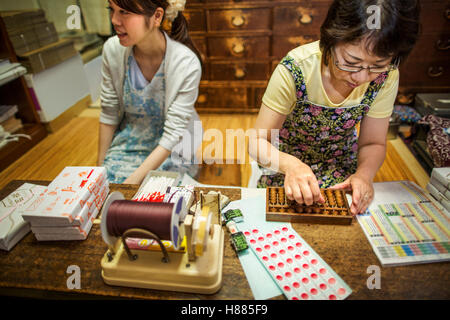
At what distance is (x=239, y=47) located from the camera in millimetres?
2947

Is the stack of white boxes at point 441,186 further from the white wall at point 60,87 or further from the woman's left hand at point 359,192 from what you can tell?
the white wall at point 60,87

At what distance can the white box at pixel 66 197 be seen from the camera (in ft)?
2.94

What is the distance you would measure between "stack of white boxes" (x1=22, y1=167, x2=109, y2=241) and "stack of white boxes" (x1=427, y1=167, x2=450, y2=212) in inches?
47.4

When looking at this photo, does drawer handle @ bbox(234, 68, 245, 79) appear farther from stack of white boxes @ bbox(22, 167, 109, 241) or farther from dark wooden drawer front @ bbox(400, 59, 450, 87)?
stack of white boxes @ bbox(22, 167, 109, 241)

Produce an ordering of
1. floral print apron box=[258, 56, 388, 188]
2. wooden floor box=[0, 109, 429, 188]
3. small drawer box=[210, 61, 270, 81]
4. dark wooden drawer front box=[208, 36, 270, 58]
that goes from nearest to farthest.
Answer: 1. floral print apron box=[258, 56, 388, 188]
2. wooden floor box=[0, 109, 429, 188]
3. dark wooden drawer front box=[208, 36, 270, 58]
4. small drawer box=[210, 61, 270, 81]

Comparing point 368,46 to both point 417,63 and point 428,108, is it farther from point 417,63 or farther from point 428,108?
point 417,63

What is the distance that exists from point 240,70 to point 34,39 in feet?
6.53

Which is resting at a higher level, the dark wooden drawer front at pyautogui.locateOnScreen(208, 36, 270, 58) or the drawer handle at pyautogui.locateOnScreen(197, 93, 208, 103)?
the dark wooden drawer front at pyautogui.locateOnScreen(208, 36, 270, 58)

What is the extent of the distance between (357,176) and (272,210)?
41 cm

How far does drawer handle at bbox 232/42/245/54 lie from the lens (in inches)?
115

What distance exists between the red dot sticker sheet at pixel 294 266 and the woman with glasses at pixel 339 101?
155 mm

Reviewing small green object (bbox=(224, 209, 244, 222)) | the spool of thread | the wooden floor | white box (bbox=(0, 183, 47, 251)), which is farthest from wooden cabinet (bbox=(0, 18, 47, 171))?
small green object (bbox=(224, 209, 244, 222))
